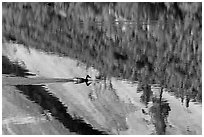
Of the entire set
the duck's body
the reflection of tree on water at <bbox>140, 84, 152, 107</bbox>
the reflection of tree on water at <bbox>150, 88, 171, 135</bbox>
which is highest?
the duck's body

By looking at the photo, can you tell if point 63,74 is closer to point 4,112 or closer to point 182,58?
point 4,112

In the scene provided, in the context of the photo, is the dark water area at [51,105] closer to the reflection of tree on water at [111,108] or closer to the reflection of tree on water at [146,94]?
the reflection of tree on water at [111,108]

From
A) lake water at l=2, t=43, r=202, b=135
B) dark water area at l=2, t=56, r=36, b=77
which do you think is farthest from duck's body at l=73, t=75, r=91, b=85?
dark water area at l=2, t=56, r=36, b=77

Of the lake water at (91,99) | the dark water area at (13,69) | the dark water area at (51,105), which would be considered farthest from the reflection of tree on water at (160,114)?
the dark water area at (13,69)

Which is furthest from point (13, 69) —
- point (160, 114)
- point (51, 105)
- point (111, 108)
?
point (160, 114)

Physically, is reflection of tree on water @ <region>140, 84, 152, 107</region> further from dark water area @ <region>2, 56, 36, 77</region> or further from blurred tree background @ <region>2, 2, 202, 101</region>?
dark water area @ <region>2, 56, 36, 77</region>

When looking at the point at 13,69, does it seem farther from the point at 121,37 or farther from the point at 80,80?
the point at 121,37

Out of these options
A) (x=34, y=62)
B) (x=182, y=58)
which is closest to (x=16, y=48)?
(x=34, y=62)
